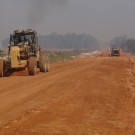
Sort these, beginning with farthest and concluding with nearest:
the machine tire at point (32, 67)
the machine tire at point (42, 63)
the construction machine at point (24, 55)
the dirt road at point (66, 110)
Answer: the machine tire at point (42, 63), the construction machine at point (24, 55), the machine tire at point (32, 67), the dirt road at point (66, 110)

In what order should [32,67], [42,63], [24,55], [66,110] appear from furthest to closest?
[42,63] < [24,55] < [32,67] < [66,110]

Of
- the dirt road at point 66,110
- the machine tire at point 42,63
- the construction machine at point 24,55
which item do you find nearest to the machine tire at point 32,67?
the construction machine at point 24,55

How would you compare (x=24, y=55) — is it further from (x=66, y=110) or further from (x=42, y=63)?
(x=66, y=110)

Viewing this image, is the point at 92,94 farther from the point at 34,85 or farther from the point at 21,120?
the point at 21,120

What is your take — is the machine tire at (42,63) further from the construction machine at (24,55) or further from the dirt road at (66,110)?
the dirt road at (66,110)

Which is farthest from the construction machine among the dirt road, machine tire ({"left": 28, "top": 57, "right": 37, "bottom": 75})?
the dirt road

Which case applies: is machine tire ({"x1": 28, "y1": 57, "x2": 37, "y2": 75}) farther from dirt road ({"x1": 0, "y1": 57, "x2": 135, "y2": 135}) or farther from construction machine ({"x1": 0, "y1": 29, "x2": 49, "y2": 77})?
dirt road ({"x1": 0, "y1": 57, "x2": 135, "y2": 135})

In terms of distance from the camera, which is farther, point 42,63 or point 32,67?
point 42,63

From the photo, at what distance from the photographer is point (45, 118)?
388 inches

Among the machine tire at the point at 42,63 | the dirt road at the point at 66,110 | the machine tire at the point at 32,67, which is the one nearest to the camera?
the dirt road at the point at 66,110

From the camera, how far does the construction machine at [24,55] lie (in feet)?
74.7

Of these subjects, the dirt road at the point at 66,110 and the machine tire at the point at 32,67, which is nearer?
the dirt road at the point at 66,110

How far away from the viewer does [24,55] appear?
77.6 feet

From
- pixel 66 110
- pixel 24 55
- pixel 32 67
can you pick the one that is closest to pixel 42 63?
pixel 24 55
